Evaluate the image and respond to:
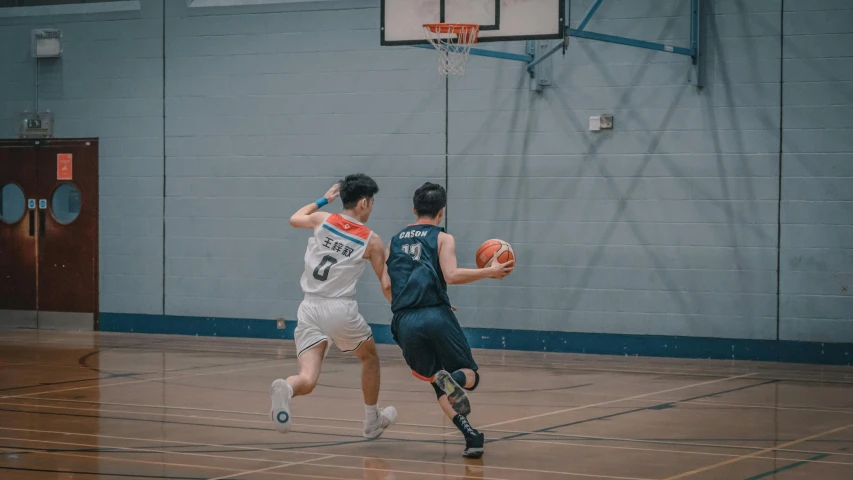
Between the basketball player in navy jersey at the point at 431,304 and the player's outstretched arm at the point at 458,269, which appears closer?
the player's outstretched arm at the point at 458,269

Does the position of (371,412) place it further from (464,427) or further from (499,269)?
(499,269)

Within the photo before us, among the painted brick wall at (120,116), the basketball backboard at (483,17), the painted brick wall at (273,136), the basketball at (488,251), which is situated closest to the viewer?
the basketball at (488,251)

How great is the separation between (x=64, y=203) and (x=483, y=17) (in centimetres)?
772

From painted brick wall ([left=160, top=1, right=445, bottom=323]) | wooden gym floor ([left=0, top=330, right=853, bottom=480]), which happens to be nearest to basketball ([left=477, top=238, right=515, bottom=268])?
wooden gym floor ([left=0, top=330, right=853, bottom=480])

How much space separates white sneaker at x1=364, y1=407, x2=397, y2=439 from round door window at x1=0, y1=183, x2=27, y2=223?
1049 centimetres

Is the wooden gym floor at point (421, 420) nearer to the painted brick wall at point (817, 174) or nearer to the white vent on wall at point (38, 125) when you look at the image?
the painted brick wall at point (817, 174)

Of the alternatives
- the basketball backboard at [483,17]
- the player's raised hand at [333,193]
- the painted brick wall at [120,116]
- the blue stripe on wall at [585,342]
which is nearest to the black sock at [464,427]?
the player's raised hand at [333,193]

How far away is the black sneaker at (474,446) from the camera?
6.88 m

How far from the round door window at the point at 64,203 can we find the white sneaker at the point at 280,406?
34.1 feet

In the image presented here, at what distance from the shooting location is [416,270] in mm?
6961

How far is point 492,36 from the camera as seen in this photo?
11492 millimetres

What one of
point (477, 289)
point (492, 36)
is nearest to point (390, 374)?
point (477, 289)

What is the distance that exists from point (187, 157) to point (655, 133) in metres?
6.49

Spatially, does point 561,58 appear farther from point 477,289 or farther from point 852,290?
point 852,290
